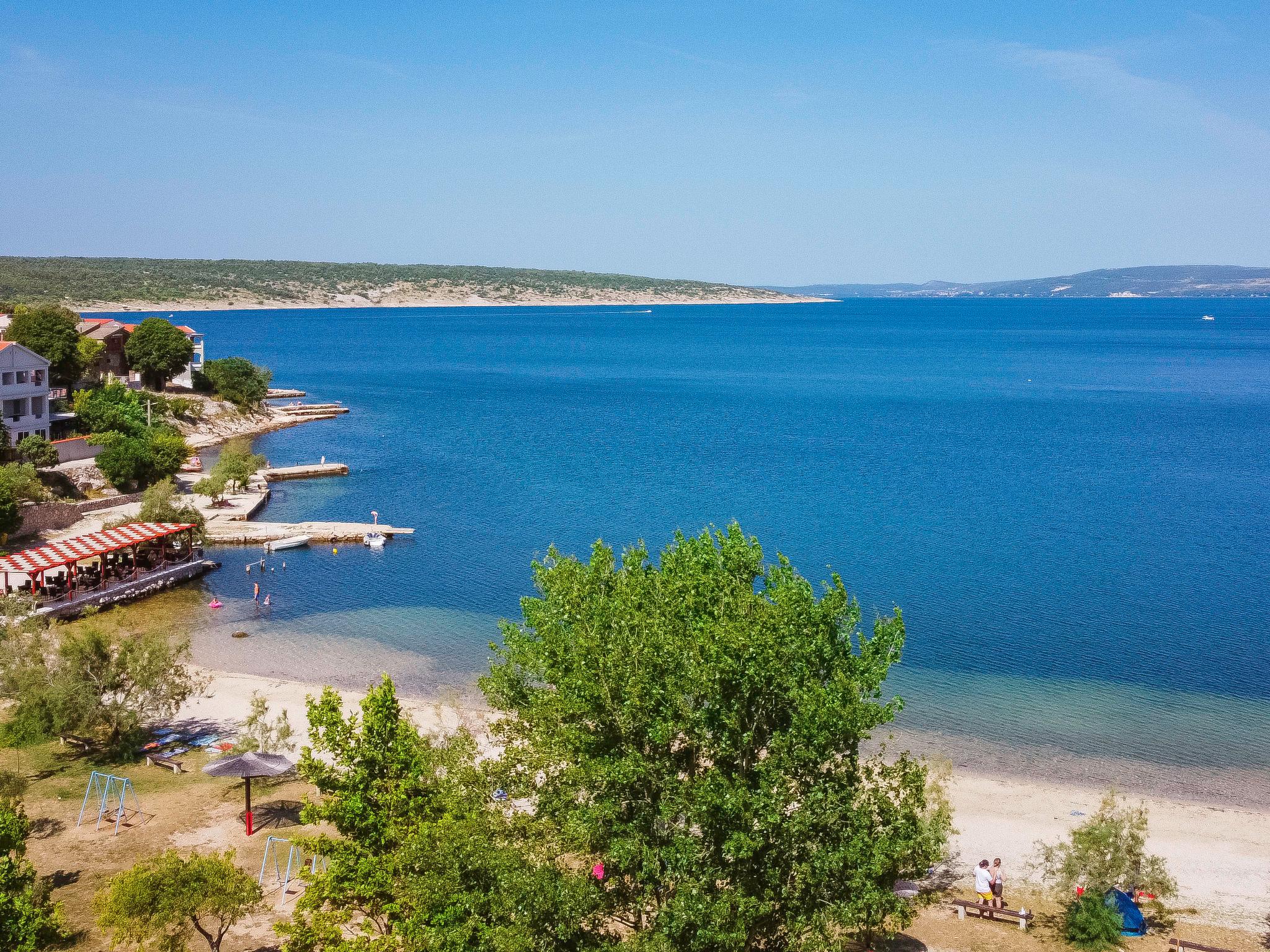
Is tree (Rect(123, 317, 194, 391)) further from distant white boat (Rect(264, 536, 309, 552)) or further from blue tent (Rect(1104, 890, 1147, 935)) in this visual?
blue tent (Rect(1104, 890, 1147, 935))

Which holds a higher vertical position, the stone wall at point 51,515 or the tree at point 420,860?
the tree at point 420,860

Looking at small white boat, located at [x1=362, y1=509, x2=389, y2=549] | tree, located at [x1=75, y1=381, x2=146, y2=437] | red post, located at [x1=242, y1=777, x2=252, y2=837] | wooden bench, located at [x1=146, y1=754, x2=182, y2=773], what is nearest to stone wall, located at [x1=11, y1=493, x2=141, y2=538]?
tree, located at [x1=75, y1=381, x2=146, y2=437]

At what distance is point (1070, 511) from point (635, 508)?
27.4 m

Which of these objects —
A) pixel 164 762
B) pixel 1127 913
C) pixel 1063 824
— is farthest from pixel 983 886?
pixel 164 762

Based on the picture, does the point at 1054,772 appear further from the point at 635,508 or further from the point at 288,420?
the point at 288,420

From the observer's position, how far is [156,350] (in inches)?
3403

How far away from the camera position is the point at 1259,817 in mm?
28797

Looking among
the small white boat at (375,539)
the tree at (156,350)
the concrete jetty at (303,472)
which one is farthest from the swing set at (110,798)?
the tree at (156,350)

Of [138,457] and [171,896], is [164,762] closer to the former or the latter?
[171,896]

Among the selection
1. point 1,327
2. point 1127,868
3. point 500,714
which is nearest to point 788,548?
point 500,714

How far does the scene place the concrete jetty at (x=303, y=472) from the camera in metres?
73.1

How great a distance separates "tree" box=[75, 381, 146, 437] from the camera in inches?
2650

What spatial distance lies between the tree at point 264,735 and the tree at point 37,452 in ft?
119

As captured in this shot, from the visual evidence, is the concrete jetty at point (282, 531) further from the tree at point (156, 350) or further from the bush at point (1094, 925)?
the bush at point (1094, 925)
